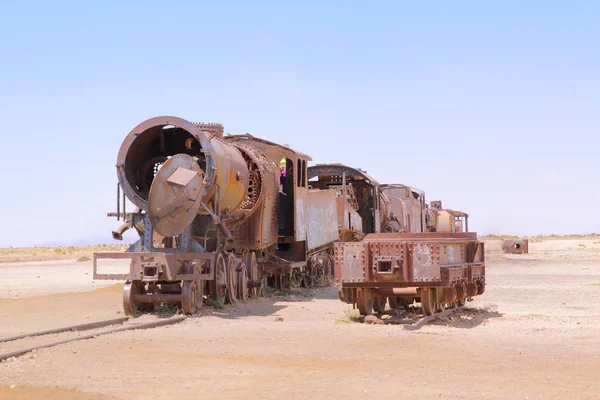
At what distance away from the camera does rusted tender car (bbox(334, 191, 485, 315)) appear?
14086mm

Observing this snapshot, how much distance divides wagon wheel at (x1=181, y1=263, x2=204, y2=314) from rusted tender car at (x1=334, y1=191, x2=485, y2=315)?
10.5 ft

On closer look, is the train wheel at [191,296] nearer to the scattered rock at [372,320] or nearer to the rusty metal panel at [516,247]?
the scattered rock at [372,320]

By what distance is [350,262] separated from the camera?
47.4ft

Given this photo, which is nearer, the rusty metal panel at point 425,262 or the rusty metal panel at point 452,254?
the rusty metal panel at point 425,262

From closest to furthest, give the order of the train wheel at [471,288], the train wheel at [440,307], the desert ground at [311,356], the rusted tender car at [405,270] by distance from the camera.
Answer: the desert ground at [311,356] < the rusted tender car at [405,270] < the train wheel at [440,307] < the train wheel at [471,288]

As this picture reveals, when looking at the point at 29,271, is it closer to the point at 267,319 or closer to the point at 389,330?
the point at 267,319

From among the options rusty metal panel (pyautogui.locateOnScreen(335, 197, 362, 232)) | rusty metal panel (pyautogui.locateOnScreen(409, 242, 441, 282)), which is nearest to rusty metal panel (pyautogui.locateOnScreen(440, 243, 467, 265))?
rusty metal panel (pyautogui.locateOnScreen(409, 242, 441, 282))

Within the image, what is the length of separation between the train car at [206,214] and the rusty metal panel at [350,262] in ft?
11.0

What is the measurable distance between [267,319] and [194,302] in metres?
1.68

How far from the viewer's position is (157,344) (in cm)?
1188

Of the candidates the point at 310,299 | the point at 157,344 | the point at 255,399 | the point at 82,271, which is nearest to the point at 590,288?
the point at 310,299

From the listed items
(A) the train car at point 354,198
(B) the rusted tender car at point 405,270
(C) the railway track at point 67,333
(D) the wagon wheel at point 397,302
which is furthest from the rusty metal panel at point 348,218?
(C) the railway track at point 67,333

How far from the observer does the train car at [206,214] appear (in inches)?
634

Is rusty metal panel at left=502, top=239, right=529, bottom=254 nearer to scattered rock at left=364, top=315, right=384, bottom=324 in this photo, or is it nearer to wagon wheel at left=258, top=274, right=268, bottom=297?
wagon wheel at left=258, top=274, right=268, bottom=297
